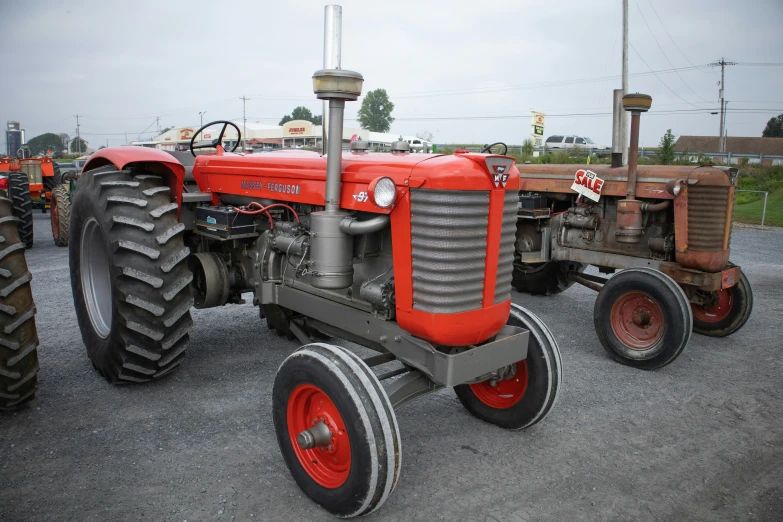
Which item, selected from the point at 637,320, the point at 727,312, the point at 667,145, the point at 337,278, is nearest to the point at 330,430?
the point at 337,278

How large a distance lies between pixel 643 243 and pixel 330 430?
3.82 m

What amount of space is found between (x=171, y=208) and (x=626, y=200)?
366 cm

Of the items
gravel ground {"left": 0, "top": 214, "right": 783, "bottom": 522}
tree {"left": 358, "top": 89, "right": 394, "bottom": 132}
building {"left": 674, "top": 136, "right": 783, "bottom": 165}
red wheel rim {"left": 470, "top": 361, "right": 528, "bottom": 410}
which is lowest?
gravel ground {"left": 0, "top": 214, "right": 783, "bottom": 522}

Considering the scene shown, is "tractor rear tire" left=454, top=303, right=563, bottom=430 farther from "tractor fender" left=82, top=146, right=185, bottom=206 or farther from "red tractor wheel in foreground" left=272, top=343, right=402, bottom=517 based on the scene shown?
"tractor fender" left=82, top=146, right=185, bottom=206

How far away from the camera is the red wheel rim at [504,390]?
3.22 metres

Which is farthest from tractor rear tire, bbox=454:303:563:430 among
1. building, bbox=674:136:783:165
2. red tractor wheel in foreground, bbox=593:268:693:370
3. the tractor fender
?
building, bbox=674:136:783:165

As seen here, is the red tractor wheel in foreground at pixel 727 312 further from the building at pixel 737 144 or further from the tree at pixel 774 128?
the tree at pixel 774 128

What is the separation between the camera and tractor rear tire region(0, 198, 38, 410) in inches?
123

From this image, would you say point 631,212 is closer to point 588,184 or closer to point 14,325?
point 588,184

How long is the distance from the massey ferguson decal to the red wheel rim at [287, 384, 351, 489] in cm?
121

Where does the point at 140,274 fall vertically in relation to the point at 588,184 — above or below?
below

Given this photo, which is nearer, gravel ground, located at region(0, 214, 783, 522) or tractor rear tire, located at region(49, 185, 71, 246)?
gravel ground, located at region(0, 214, 783, 522)

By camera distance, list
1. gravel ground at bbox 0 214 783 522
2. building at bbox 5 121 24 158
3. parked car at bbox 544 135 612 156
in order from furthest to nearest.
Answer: parked car at bbox 544 135 612 156, building at bbox 5 121 24 158, gravel ground at bbox 0 214 783 522

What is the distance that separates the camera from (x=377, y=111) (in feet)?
200
